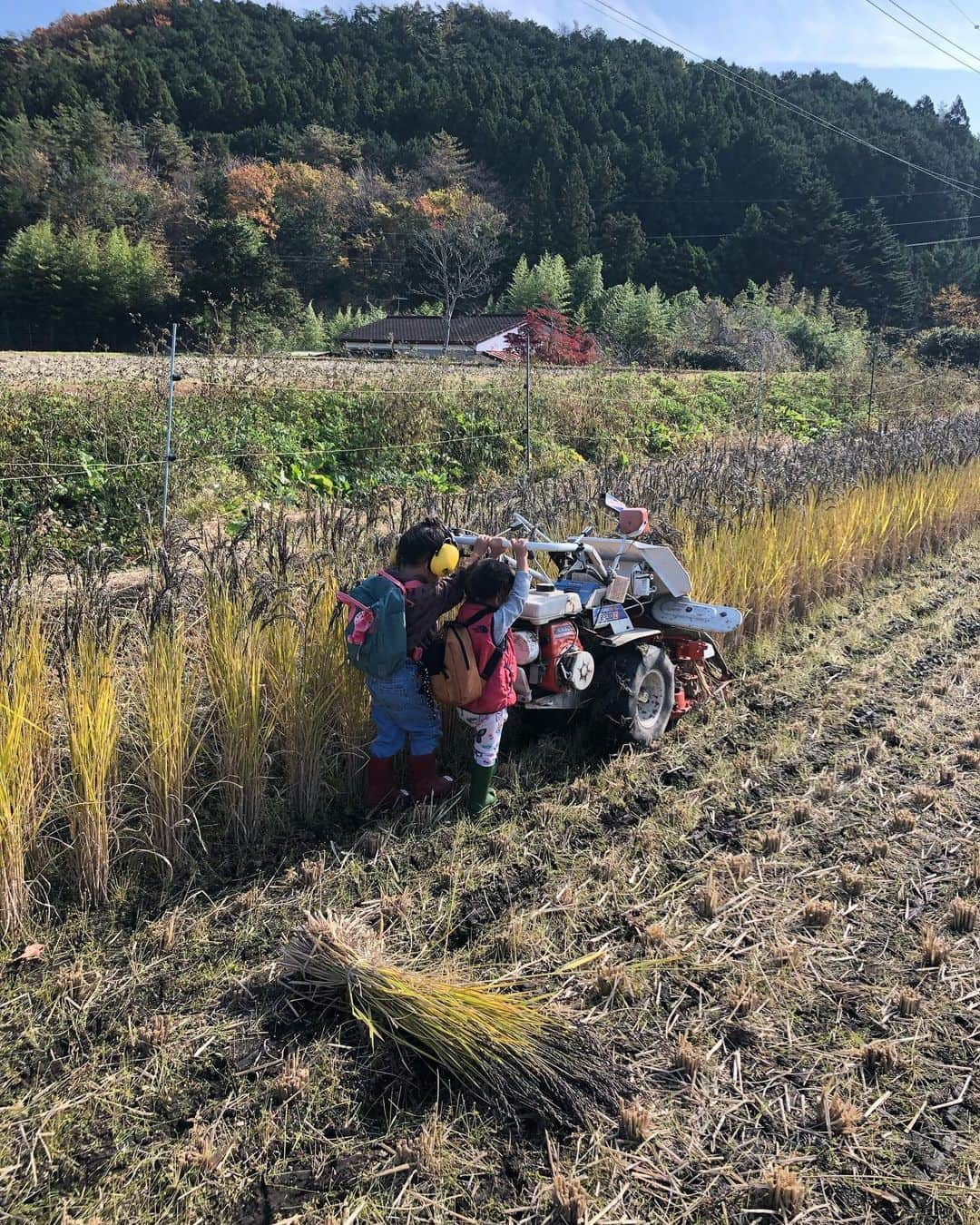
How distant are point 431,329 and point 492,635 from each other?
38.8m

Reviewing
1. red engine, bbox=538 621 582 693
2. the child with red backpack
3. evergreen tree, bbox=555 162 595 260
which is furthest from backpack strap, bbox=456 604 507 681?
evergreen tree, bbox=555 162 595 260

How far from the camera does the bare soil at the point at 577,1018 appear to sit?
1.87 m

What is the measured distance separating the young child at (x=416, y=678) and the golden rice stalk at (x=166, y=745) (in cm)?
73

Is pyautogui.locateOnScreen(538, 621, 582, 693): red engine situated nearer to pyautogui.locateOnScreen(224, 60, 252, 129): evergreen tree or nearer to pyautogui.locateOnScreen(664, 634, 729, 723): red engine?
pyautogui.locateOnScreen(664, 634, 729, 723): red engine

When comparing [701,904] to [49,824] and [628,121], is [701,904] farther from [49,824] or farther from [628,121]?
[628,121]

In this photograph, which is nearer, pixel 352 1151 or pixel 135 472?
pixel 352 1151

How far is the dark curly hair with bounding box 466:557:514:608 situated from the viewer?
3182mm

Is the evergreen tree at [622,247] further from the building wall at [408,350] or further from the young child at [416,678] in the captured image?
the young child at [416,678]

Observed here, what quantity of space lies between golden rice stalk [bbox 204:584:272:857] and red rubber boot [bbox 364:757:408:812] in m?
0.45

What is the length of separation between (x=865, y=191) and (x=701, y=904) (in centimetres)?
8914

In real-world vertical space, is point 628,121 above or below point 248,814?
above

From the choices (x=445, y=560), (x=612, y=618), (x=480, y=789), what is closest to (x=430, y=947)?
(x=480, y=789)

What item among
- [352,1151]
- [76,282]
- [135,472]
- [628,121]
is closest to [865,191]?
[628,121]

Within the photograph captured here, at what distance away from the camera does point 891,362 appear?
2292cm
